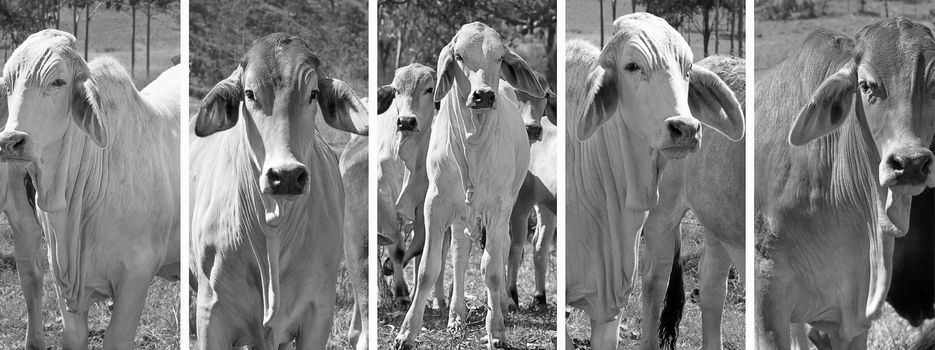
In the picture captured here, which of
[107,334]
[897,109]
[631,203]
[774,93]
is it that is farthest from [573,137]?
[107,334]

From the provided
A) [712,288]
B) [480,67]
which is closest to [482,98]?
[480,67]

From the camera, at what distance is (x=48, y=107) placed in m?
5.88

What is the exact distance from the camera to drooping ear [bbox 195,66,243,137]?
5.68m

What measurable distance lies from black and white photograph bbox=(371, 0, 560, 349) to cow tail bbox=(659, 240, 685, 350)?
0.46 metres

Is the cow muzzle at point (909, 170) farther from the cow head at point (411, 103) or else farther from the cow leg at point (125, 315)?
the cow leg at point (125, 315)

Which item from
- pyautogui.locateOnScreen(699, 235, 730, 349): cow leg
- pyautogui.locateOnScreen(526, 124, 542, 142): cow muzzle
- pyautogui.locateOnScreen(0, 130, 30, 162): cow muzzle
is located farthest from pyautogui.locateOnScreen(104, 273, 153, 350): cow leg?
pyautogui.locateOnScreen(699, 235, 730, 349): cow leg

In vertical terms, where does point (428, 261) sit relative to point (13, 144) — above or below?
below

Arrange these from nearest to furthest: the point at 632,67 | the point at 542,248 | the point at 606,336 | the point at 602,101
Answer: the point at 632,67 → the point at 602,101 → the point at 606,336 → the point at 542,248

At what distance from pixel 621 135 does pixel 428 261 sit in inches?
46.1

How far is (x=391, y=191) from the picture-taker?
249 inches

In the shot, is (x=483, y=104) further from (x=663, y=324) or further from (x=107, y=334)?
(x=107, y=334)

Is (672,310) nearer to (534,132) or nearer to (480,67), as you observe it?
(534,132)

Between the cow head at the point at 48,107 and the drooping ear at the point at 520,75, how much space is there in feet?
5.69

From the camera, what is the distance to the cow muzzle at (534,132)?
6281 mm
